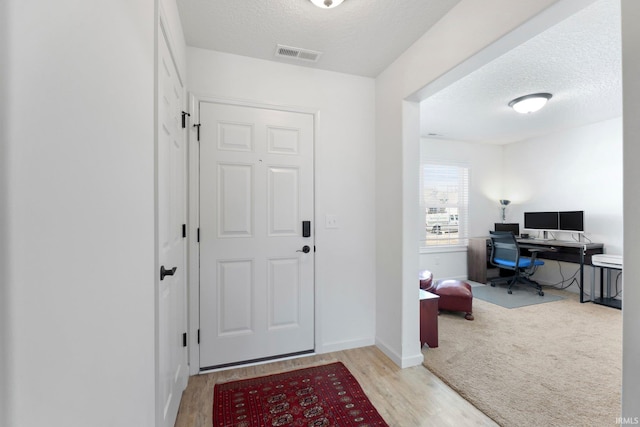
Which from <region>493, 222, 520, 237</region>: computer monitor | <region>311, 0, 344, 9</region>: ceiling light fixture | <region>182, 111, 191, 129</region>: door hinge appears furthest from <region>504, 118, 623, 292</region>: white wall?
<region>182, 111, 191, 129</region>: door hinge

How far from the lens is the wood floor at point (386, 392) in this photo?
5.47 feet

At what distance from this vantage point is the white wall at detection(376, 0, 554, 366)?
187 cm

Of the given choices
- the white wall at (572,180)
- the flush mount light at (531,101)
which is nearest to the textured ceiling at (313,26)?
the flush mount light at (531,101)

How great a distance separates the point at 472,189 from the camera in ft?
17.2

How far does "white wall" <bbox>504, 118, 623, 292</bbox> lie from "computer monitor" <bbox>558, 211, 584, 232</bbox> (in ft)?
0.51

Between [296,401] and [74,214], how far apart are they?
1760mm

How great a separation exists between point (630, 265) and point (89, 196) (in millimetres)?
1627

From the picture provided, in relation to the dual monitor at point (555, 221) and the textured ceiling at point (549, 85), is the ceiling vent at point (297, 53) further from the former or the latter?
the dual monitor at point (555, 221)

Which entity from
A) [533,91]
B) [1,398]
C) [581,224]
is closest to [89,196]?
[1,398]

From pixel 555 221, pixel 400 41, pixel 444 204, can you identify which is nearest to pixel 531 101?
pixel 400 41

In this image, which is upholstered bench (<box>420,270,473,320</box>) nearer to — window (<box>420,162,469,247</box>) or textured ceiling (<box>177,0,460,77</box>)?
window (<box>420,162,469,247</box>)

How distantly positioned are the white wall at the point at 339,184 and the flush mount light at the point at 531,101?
184cm

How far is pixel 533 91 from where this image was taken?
2988 mm

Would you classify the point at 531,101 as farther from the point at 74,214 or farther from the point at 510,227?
the point at 74,214
